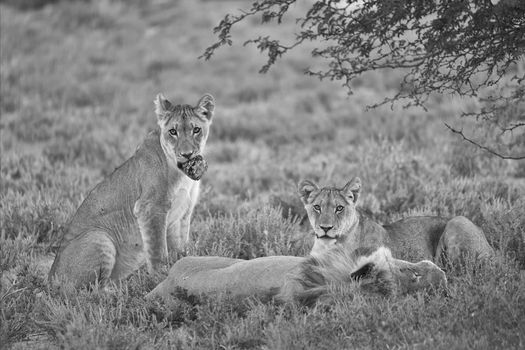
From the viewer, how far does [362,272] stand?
614 centimetres

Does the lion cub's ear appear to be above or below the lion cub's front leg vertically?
above

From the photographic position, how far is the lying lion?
19.8ft

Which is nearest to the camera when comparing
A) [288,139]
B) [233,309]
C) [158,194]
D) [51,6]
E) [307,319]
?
[307,319]

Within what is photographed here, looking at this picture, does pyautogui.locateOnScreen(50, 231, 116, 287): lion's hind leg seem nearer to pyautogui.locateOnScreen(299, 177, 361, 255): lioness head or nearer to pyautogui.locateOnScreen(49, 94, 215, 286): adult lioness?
pyautogui.locateOnScreen(49, 94, 215, 286): adult lioness

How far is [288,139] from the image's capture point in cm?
1436

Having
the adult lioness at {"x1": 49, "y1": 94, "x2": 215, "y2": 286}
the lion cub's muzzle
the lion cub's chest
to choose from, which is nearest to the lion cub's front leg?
the adult lioness at {"x1": 49, "y1": 94, "x2": 215, "y2": 286}

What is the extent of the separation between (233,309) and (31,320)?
155 cm

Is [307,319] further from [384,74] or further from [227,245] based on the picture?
[384,74]

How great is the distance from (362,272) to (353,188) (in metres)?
1.62

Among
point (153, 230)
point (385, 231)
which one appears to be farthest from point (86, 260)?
point (385, 231)

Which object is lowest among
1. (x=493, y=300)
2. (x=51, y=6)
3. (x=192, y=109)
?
(x=493, y=300)

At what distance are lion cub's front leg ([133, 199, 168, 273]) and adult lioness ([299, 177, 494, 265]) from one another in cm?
129

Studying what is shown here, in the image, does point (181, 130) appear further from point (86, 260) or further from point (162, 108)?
point (86, 260)

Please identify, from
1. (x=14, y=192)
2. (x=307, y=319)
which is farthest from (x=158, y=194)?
(x=14, y=192)
